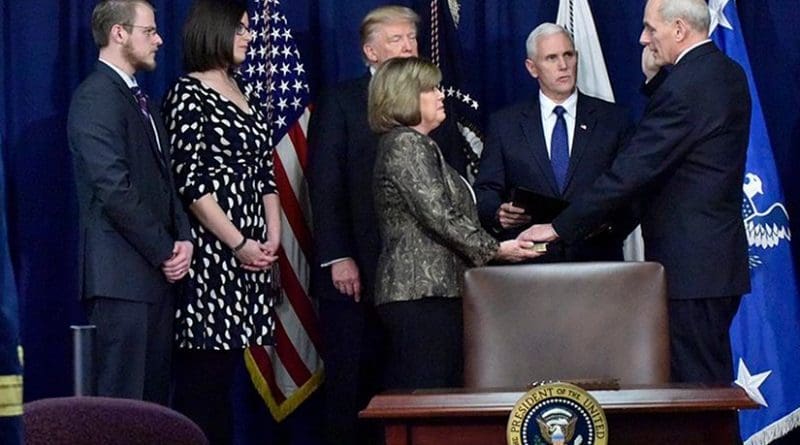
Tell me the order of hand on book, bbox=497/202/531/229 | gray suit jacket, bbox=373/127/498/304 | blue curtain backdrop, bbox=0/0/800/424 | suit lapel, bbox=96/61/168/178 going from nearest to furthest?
gray suit jacket, bbox=373/127/498/304, suit lapel, bbox=96/61/168/178, hand on book, bbox=497/202/531/229, blue curtain backdrop, bbox=0/0/800/424

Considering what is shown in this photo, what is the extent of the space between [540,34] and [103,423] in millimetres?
3803

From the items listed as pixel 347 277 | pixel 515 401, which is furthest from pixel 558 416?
pixel 347 277

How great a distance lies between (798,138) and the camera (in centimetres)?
580

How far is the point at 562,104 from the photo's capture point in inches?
210

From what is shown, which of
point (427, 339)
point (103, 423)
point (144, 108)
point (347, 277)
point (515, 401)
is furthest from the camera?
point (347, 277)

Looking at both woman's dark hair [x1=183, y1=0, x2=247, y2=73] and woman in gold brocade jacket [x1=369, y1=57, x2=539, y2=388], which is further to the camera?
woman's dark hair [x1=183, y1=0, x2=247, y2=73]

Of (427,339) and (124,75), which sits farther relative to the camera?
(124,75)

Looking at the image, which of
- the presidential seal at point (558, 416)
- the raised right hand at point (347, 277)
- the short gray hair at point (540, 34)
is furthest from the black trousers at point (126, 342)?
the presidential seal at point (558, 416)

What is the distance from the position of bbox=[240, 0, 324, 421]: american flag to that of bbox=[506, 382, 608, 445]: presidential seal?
291 centimetres

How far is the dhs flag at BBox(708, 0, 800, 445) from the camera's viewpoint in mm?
5410

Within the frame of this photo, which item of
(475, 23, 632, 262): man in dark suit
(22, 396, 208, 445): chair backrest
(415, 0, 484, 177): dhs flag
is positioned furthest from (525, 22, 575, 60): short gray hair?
(22, 396, 208, 445): chair backrest

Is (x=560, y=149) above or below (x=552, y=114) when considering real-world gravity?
below

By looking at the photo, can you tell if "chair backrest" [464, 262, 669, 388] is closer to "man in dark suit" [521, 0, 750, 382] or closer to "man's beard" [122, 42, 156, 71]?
"man in dark suit" [521, 0, 750, 382]

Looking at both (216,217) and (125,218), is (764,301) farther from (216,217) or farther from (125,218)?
(125,218)
